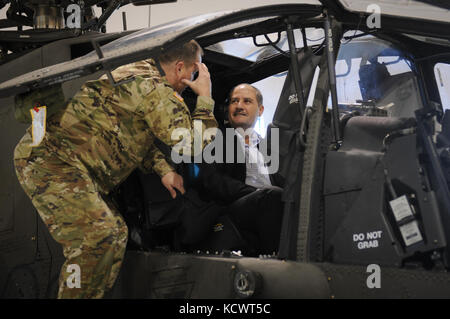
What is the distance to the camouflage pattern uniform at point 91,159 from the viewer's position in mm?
3271

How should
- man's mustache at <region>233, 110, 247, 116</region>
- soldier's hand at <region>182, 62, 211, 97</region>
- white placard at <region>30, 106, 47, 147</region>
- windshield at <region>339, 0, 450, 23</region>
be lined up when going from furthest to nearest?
1. man's mustache at <region>233, 110, 247, 116</region>
2. soldier's hand at <region>182, 62, 211, 97</region>
3. white placard at <region>30, 106, 47, 147</region>
4. windshield at <region>339, 0, 450, 23</region>

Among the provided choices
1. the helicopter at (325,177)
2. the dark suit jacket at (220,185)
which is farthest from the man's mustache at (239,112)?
the helicopter at (325,177)

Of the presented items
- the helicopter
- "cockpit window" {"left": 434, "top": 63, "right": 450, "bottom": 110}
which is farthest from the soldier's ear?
"cockpit window" {"left": 434, "top": 63, "right": 450, "bottom": 110}

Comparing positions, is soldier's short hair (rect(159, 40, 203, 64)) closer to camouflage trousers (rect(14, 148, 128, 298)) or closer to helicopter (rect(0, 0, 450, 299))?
helicopter (rect(0, 0, 450, 299))

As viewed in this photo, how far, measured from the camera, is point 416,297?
242cm

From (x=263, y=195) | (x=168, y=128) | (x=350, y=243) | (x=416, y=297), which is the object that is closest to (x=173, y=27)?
(x=168, y=128)

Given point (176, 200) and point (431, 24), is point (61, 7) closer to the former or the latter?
point (176, 200)

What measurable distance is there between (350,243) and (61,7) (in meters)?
3.33

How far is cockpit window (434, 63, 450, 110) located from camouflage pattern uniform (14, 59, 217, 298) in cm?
159

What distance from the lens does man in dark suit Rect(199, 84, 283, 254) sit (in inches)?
139

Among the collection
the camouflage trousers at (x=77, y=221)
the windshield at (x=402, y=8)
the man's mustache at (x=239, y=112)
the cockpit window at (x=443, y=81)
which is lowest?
the camouflage trousers at (x=77, y=221)

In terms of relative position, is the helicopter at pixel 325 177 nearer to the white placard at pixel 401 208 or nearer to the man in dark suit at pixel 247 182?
the white placard at pixel 401 208

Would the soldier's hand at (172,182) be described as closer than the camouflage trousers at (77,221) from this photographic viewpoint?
No

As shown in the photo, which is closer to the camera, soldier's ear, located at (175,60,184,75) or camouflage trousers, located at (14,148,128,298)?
camouflage trousers, located at (14,148,128,298)
